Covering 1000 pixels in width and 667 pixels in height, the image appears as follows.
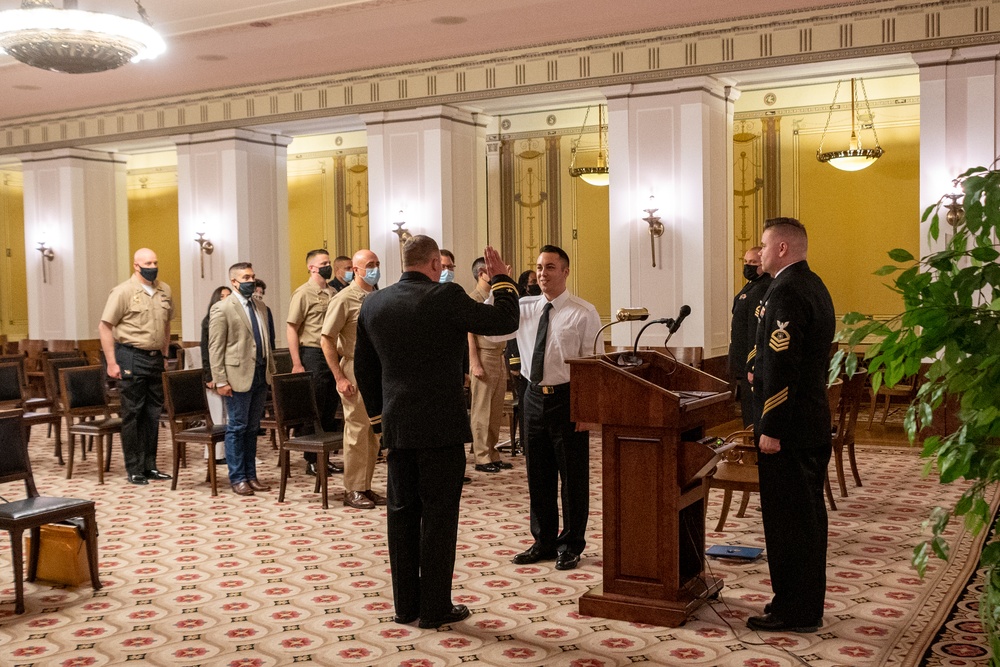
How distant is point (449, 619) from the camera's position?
13.8ft

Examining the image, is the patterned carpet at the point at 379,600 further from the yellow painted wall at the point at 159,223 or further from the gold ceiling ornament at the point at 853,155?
the yellow painted wall at the point at 159,223

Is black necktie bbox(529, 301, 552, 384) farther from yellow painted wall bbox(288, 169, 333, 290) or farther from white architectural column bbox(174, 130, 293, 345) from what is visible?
yellow painted wall bbox(288, 169, 333, 290)

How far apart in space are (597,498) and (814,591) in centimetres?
289

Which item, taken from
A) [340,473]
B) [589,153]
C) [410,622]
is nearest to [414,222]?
[589,153]

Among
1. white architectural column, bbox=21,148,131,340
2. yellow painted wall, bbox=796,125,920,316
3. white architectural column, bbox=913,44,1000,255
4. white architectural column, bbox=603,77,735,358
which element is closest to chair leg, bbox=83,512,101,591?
white architectural column, bbox=603,77,735,358

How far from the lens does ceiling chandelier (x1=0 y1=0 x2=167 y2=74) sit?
23.3 feet

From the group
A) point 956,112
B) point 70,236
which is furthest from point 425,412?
point 70,236

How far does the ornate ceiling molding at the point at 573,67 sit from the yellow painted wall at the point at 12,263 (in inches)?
149

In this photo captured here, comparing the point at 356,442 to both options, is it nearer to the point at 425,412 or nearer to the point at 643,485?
the point at 425,412

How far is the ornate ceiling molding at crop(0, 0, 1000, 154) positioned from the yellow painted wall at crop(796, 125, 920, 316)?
2878 millimetres

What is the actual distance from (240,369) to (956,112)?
21.3 feet

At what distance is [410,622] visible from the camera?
13.9 ft

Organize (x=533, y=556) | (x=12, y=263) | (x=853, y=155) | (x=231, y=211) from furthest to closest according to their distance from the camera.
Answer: (x=12, y=263)
(x=231, y=211)
(x=853, y=155)
(x=533, y=556)

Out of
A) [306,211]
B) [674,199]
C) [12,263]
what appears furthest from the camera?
[12,263]
